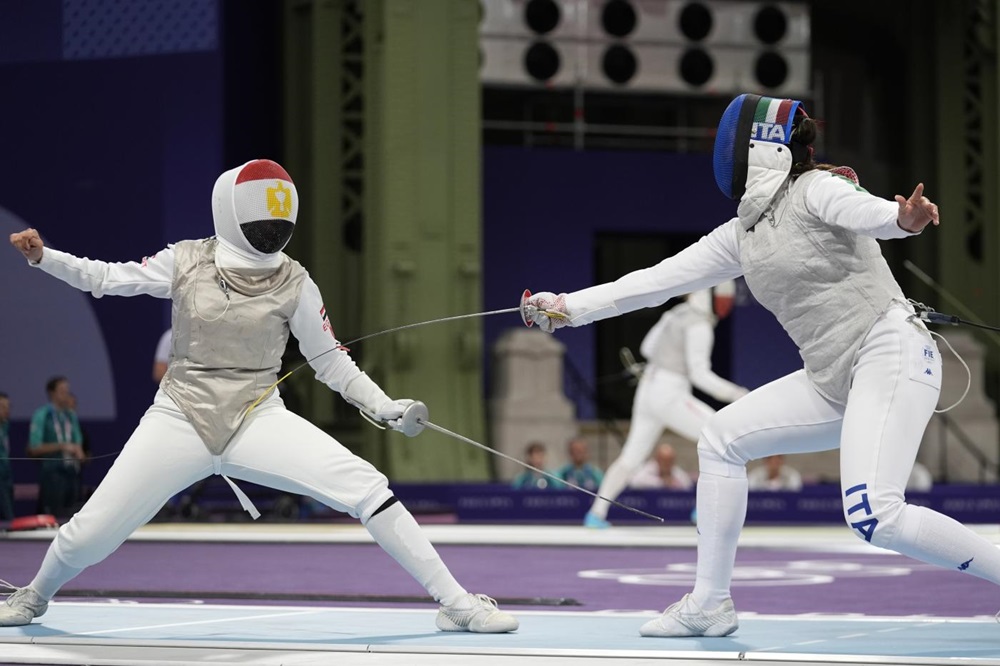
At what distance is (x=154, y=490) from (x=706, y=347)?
5.57m

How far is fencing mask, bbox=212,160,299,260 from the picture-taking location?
4.49m

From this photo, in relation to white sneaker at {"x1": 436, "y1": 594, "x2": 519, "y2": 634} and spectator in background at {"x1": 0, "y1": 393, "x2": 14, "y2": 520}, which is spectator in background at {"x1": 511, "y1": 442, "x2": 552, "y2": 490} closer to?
spectator in background at {"x1": 0, "y1": 393, "x2": 14, "y2": 520}

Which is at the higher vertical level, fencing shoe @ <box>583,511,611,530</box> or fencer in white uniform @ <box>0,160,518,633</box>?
fencer in white uniform @ <box>0,160,518,633</box>

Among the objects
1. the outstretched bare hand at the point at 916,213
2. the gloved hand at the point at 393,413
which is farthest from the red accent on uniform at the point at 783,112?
the gloved hand at the point at 393,413

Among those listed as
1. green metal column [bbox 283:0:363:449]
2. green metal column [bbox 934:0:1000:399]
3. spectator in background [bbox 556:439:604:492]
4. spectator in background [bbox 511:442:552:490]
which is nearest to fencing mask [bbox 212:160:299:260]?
spectator in background [bbox 556:439:604:492]

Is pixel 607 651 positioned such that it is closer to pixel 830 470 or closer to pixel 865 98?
pixel 830 470

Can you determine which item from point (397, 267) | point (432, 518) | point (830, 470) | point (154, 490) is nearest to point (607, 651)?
point (154, 490)

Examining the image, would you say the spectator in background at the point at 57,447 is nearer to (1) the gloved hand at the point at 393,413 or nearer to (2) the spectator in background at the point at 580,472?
(2) the spectator in background at the point at 580,472

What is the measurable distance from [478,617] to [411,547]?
11.2 inches

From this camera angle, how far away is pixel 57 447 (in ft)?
35.1

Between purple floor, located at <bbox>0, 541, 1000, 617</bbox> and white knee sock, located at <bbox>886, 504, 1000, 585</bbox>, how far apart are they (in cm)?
142

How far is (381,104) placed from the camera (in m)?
12.6

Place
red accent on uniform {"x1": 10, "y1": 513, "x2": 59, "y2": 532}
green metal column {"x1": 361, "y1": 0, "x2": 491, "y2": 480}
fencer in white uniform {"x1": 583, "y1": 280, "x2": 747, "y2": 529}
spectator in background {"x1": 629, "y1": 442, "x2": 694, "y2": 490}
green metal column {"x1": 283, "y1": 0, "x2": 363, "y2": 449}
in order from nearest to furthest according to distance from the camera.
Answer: fencer in white uniform {"x1": 583, "y1": 280, "x2": 747, "y2": 529} → red accent on uniform {"x1": 10, "y1": 513, "x2": 59, "y2": 532} → spectator in background {"x1": 629, "y1": 442, "x2": 694, "y2": 490} → green metal column {"x1": 361, "y1": 0, "x2": 491, "y2": 480} → green metal column {"x1": 283, "y1": 0, "x2": 363, "y2": 449}

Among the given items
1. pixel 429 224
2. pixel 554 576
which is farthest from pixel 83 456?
pixel 554 576
